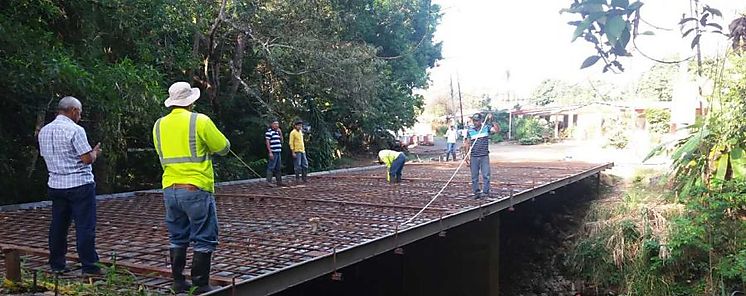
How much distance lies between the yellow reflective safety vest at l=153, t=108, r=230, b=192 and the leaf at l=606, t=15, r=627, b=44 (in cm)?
221

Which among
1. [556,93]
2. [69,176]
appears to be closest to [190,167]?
[69,176]

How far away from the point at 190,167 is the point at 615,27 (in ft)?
8.03

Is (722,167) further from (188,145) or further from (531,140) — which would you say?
(531,140)

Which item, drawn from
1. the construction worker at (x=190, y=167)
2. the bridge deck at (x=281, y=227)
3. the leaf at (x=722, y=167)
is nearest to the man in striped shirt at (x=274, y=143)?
the bridge deck at (x=281, y=227)

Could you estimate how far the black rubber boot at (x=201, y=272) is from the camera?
3479 millimetres

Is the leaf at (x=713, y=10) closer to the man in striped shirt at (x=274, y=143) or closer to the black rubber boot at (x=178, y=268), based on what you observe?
the black rubber boot at (x=178, y=268)

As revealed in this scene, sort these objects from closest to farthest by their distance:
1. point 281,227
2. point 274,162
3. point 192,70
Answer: point 281,227 → point 274,162 → point 192,70

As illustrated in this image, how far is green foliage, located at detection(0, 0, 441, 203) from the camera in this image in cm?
721

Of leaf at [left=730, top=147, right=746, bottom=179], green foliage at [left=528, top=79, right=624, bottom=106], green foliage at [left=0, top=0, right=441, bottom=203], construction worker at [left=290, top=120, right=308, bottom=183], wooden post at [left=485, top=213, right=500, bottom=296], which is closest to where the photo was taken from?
green foliage at [left=0, top=0, right=441, bottom=203]

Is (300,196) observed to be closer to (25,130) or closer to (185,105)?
(25,130)

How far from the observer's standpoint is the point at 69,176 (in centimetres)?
389

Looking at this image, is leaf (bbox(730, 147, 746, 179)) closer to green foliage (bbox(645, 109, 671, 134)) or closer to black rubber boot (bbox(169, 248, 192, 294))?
black rubber boot (bbox(169, 248, 192, 294))

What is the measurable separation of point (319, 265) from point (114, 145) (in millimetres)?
6941

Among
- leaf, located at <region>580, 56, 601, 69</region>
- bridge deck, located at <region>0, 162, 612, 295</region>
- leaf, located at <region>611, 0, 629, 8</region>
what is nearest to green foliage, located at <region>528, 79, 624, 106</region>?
bridge deck, located at <region>0, 162, 612, 295</region>
